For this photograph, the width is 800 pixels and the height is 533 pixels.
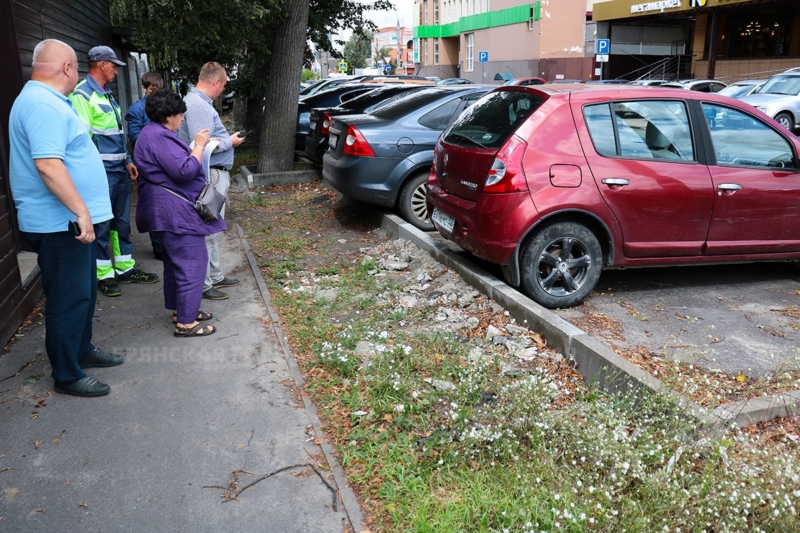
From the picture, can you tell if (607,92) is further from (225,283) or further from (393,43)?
(393,43)

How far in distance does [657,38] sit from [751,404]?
44.4 m

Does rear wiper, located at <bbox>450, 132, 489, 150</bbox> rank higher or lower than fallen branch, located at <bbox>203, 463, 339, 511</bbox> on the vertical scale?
higher

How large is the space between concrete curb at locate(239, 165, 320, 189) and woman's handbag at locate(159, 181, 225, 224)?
6.98 metres

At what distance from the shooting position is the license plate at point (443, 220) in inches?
237

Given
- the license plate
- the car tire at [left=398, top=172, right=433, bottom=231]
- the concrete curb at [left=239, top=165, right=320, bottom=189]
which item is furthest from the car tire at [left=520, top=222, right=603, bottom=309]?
the concrete curb at [left=239, top=165, right=320, bottom=189]

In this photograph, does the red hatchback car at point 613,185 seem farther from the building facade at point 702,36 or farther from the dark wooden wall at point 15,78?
the building facade at point 702,36

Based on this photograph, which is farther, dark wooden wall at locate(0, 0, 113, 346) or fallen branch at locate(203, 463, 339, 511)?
dark wooden wall at locate(0, 0, 113, 346)

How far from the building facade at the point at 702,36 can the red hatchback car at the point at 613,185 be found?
100ft

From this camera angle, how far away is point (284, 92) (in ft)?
41.8

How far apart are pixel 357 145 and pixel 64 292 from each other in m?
4.53

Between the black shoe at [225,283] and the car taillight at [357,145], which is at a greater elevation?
the car taillight at [357,145]

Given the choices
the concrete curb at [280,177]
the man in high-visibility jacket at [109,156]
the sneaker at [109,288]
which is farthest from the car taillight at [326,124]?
the sneaker at [109,288]

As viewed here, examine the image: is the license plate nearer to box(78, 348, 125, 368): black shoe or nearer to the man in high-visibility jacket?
the man in high-visibility jacket

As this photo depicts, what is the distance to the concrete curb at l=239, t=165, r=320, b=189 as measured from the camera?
12179 millimetres
